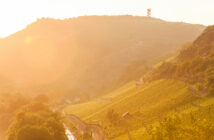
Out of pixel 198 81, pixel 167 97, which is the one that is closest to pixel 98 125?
pixel 167 97

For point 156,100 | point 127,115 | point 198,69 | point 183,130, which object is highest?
point 183,130

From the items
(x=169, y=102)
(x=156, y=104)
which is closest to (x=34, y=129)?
(x=156, y=104)

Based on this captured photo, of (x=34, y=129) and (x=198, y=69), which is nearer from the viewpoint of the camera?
(x=34, y=129)

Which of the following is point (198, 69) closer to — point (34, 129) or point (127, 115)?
point (127, 115)

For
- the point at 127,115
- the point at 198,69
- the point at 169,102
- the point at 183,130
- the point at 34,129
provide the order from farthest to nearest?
the point at 198,69 → the point at 127,115 → the point at 169,102 → the point at 34,129 → the point at 183,130

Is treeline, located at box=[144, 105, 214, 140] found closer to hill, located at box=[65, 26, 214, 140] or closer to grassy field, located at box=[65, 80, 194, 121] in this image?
hill, located at box=[65, 26, 214, 140]

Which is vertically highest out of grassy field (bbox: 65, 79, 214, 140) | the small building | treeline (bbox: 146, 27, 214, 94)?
treeline (bbox: 146, 27, 214, 94)

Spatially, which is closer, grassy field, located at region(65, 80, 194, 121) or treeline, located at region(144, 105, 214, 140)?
treeline, located at region(144, 105, 214, 140)

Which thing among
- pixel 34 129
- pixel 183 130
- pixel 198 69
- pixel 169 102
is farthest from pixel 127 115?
pixel 183 130

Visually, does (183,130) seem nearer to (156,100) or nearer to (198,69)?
(156,100)

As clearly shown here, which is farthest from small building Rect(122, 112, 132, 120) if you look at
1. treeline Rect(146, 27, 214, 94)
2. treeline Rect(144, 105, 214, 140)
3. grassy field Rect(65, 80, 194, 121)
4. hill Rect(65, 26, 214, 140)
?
treeline Rect(144, 105, 214, 140)

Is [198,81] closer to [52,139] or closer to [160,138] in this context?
[160,138]

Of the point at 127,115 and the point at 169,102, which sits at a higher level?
the point at 169,102

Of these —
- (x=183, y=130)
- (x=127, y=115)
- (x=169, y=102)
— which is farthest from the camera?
(x=127, y=115)
